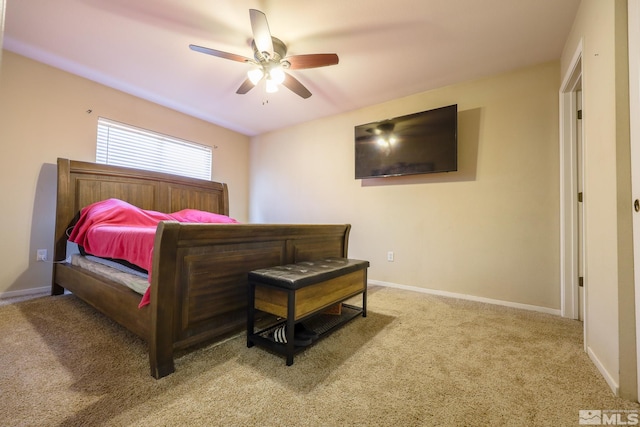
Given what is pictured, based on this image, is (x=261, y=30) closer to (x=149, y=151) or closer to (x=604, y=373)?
(x=149, y=151)

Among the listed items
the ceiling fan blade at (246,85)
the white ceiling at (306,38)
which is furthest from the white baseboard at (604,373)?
the ceiling fan blade at (246,85)

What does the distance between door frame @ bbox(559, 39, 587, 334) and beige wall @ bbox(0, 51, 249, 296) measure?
15.7 feet

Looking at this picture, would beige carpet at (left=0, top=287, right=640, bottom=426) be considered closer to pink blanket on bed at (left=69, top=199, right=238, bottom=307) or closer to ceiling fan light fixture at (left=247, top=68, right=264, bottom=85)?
pink blanket on bed at (left=69, top=199, right=238, bottom=307)

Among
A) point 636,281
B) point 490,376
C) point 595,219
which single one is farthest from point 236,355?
point 595,219

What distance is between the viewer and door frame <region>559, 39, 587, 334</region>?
236 cm

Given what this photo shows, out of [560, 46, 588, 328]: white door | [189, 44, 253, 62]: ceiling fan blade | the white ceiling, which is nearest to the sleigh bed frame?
the white ceiling

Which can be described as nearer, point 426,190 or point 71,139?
point 71,139

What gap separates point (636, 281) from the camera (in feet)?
4.26

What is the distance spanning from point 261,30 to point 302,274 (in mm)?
1711

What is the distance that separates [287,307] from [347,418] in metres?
0.63

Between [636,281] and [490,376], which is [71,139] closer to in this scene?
[490,376]

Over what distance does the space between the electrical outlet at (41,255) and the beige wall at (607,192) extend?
4648 mm

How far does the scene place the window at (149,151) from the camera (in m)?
3.29

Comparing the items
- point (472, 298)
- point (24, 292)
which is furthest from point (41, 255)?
point (472, 298)
